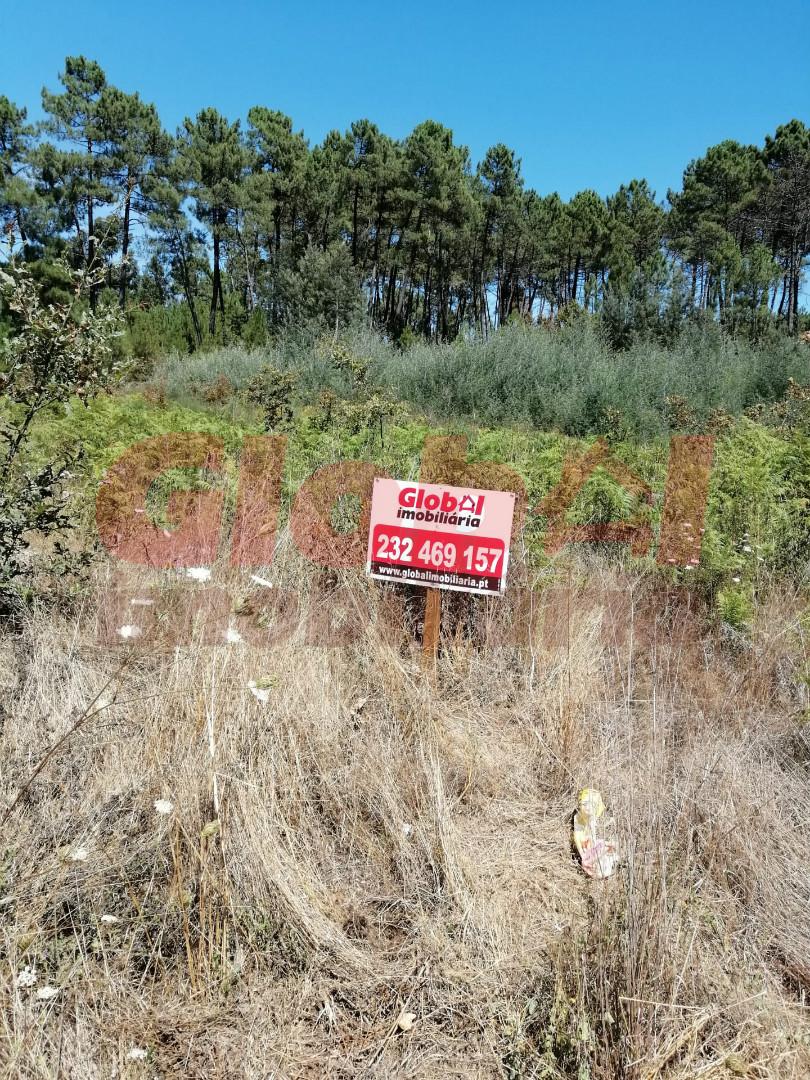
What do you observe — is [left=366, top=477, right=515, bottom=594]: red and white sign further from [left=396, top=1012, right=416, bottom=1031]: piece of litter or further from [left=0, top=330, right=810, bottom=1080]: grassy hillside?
[left=396, top=1012, right=416, bottom=1031]: piece of litter

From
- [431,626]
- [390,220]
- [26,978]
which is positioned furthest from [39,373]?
[390,220]

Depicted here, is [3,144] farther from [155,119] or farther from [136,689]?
[136,689]

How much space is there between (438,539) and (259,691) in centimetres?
101

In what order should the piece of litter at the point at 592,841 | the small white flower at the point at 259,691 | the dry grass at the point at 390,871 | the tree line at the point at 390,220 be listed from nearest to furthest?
the dry grass at the point at 390,871 → the piece of litter at the point at 592,841 → the small white flower at the point at 259,691 → the tree line at the point at 390,220

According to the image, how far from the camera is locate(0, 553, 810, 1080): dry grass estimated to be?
1457 millimetres

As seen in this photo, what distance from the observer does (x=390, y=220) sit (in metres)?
27.4

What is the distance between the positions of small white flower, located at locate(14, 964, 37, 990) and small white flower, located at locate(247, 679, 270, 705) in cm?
90

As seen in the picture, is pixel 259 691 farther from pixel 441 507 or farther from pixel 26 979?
pixel 441 507

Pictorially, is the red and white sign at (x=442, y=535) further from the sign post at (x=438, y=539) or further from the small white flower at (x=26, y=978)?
the small white flower at (x=26, y=978)

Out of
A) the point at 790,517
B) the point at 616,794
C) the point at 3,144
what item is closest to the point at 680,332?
the point at 790,517

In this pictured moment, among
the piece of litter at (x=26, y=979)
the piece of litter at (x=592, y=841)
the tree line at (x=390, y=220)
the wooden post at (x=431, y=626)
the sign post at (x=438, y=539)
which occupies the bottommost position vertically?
the piece of litter at (x=26, y=979)

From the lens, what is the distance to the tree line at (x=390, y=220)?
20328 mm

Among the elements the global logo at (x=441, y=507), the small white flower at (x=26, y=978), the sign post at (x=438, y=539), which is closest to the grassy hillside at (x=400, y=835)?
the small white flower at (x=26, y=978)

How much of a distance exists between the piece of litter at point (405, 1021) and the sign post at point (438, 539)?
1456mm
